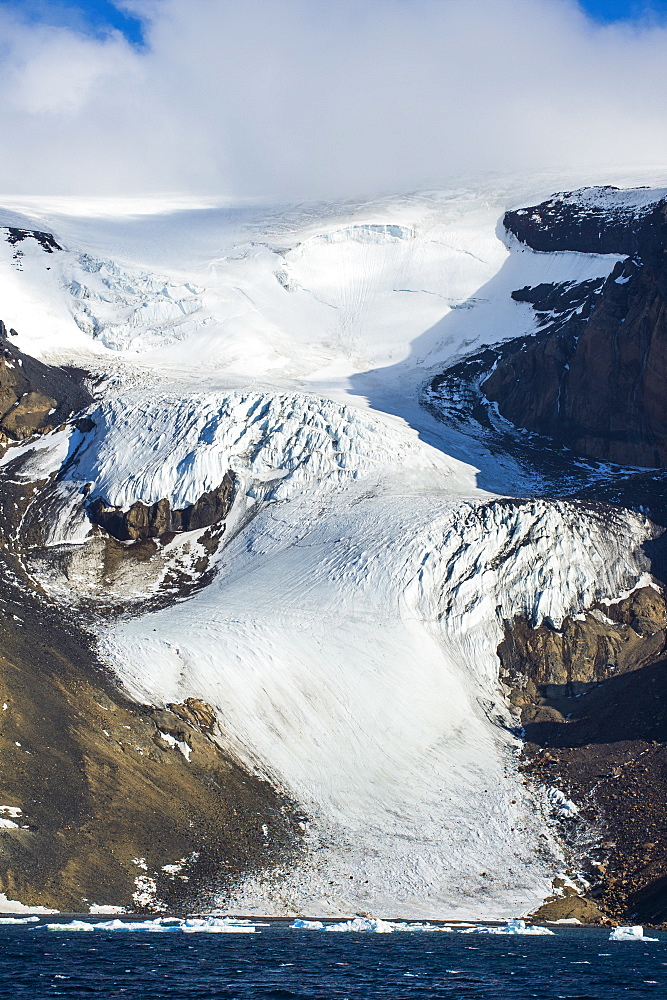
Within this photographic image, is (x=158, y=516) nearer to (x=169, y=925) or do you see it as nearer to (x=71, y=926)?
(x=169, y=925)

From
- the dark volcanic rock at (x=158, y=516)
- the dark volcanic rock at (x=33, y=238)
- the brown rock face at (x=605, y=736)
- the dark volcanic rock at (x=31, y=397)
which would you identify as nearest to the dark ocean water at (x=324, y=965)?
the brown rock face at (x=605, y=736)

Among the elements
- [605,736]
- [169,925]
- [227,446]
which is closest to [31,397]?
[227,446]

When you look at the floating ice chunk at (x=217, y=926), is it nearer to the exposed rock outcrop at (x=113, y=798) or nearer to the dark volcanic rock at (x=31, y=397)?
the exposed rock outcrop at (x=113, y=798)

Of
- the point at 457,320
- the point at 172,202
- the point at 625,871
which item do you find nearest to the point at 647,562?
the point at 625,871

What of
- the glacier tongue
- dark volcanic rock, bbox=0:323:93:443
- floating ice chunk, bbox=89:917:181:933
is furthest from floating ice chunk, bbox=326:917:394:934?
dark volcanic rock, bbox=0:323:93:443

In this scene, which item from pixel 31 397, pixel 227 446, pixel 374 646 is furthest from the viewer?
pixel 31 397
